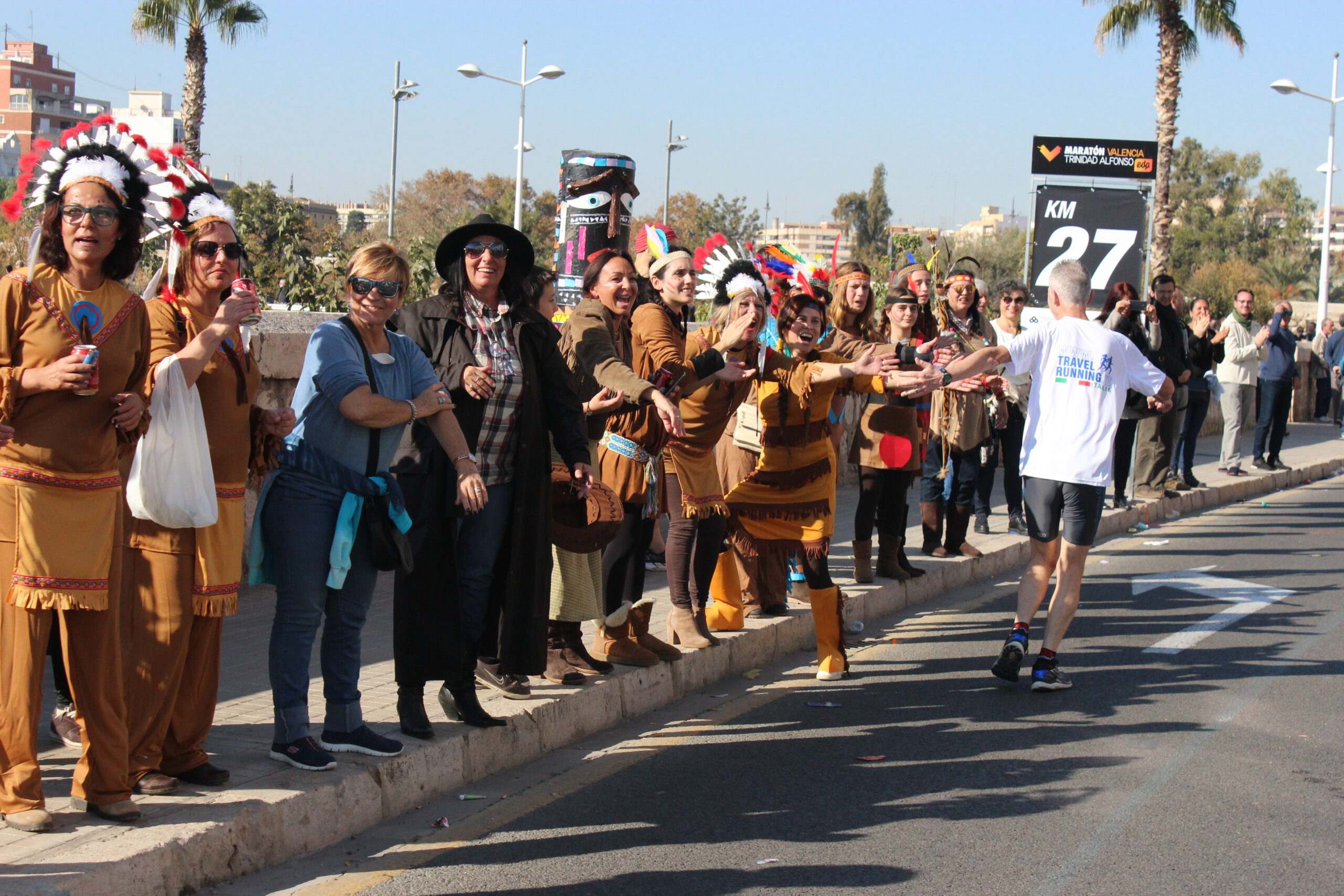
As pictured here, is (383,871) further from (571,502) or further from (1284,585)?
(1284,585)

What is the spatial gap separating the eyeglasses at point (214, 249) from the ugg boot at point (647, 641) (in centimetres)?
288

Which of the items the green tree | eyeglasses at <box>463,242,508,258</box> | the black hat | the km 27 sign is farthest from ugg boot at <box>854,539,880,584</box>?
the green tree

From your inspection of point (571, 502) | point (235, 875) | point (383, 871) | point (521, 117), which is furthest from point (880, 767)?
point (521, 117)

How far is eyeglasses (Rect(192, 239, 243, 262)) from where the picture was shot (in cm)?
452

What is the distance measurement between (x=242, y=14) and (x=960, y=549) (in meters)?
26.7

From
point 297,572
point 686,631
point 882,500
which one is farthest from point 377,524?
point 882,500

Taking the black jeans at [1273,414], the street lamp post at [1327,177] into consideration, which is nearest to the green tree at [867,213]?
the street lamp post at [1327,177]

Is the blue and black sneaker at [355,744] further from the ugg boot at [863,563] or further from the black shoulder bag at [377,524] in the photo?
the ugg boot at [863,563]

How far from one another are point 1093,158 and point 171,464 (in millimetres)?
14231

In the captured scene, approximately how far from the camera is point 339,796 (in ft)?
15.1

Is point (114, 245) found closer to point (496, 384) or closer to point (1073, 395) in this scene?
point (496, 384)

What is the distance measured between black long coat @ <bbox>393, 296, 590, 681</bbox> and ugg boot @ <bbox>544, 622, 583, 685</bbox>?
0.66 meters

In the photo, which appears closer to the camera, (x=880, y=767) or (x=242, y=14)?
(x=880, y=767)

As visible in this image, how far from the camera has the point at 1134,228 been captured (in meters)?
15.4
